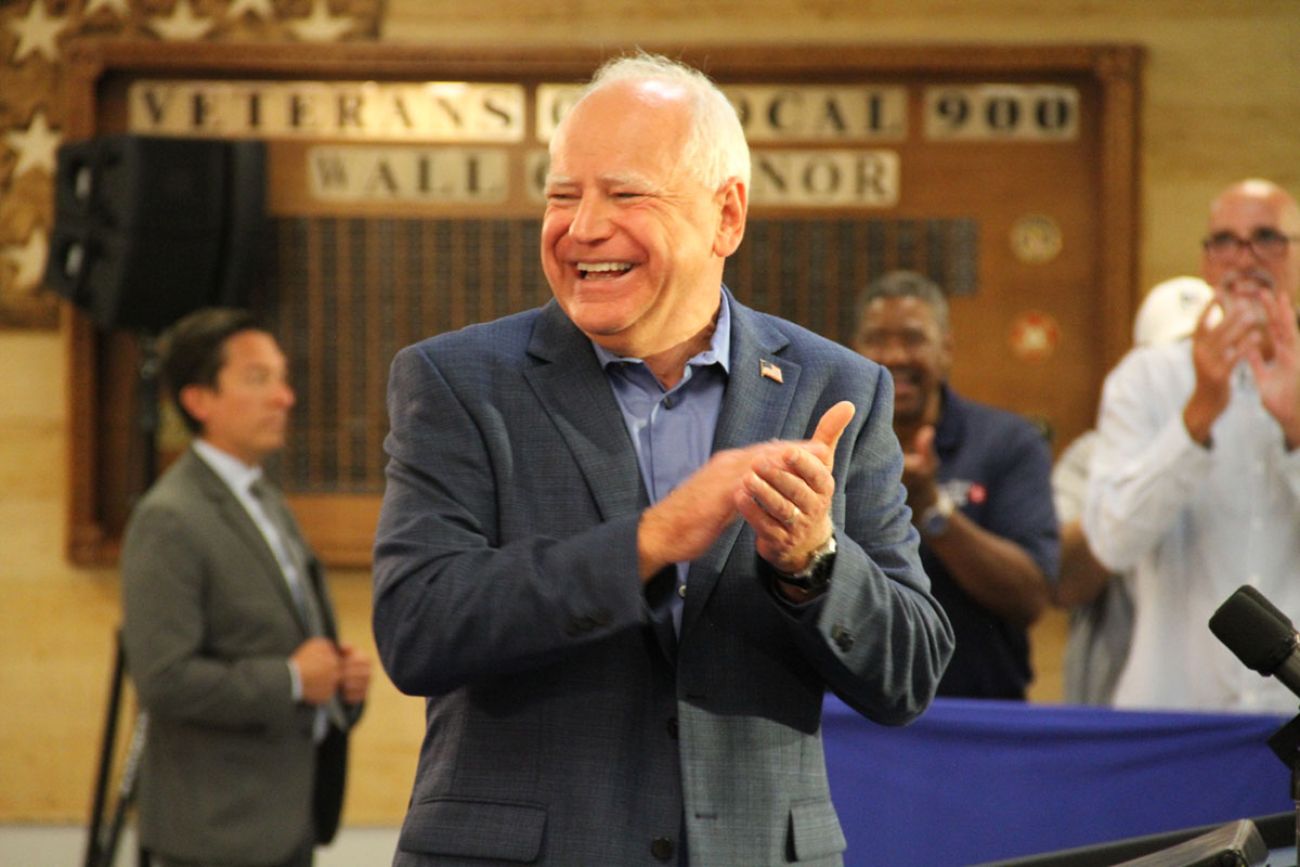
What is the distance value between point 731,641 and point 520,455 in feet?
0.84

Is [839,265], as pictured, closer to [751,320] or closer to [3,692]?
[3,692]

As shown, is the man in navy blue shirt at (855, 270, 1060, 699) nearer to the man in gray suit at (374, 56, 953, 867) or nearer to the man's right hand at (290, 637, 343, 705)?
the man's right hand at (290, 637, 343, 705)

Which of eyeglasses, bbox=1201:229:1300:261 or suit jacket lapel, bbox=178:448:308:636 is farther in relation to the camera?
suit jacket lapel, bbox=178:448:308:636

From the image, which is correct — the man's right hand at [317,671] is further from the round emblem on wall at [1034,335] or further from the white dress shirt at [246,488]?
the round emblem on wall at [1034,335]

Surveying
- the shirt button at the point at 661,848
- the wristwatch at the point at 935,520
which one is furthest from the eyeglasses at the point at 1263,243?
the shirt button at the point at 661,848

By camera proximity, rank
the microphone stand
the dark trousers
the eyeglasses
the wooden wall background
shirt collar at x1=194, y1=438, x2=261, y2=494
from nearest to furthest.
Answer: the microphone stand
the eyeglasses
the dark trousers
shirt collar at x1=194, y1=438, x2=261, y2=494
the wooden wall background

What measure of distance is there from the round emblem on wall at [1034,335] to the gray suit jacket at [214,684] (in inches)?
91.9

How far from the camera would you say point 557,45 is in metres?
4.94

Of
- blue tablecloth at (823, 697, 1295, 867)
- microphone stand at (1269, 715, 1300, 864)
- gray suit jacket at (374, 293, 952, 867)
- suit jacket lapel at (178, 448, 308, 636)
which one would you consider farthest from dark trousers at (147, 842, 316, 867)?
microphone stand at (1269, 715, 1300, 864)

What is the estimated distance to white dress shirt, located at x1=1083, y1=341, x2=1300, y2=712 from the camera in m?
3.04

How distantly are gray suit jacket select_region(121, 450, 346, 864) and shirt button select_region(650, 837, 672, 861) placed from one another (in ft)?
6.50

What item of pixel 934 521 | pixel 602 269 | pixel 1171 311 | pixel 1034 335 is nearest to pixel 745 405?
pixel 602 269

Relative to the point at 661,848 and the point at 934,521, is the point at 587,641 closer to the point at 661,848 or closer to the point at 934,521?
the point at 661,848


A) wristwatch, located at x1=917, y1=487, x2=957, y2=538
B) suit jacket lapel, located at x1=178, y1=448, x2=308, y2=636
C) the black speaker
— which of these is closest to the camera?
wristwatch, located at x1=917, y1=487, x2=957, y2=538
